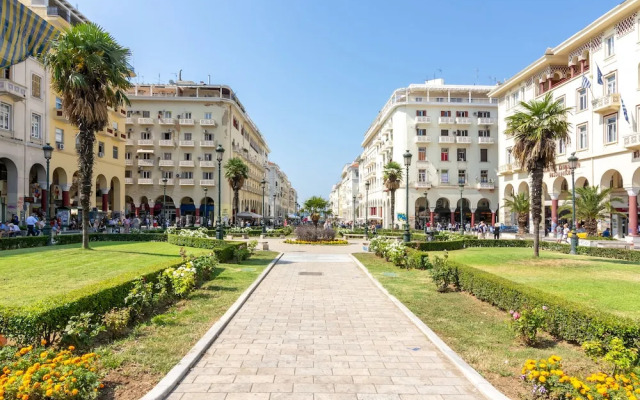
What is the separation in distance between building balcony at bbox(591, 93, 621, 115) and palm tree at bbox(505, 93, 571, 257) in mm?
14117

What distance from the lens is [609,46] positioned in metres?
31.3

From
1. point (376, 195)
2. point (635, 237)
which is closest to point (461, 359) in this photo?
point (635, 237)

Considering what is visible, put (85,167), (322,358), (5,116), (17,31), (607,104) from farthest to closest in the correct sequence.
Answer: (607,104) < (5,116) < (85,167) < (17,31) < (322,358)

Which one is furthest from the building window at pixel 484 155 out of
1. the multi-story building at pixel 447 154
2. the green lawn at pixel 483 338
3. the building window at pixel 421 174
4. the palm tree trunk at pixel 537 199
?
the green lawn at pixel 483 338

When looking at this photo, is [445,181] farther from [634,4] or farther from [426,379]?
[426,379]

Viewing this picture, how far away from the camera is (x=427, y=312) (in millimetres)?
9203

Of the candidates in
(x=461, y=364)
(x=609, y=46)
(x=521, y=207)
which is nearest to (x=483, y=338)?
(x=461, y=364)

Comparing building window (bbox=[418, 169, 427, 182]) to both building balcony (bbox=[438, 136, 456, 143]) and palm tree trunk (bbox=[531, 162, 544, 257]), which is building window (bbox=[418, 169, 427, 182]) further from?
palm tree trunk (bbox=[531, 162, 544, 257])

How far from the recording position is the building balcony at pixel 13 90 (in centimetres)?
2841

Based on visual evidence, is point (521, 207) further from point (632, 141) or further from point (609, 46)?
point (609, 46)

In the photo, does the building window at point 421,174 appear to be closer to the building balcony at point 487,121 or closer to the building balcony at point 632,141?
the building balcony at point 487,121

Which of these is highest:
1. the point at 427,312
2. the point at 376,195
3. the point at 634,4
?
the point at 634,4

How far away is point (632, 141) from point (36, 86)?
45.4m

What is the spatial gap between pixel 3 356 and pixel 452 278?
1079 cm
